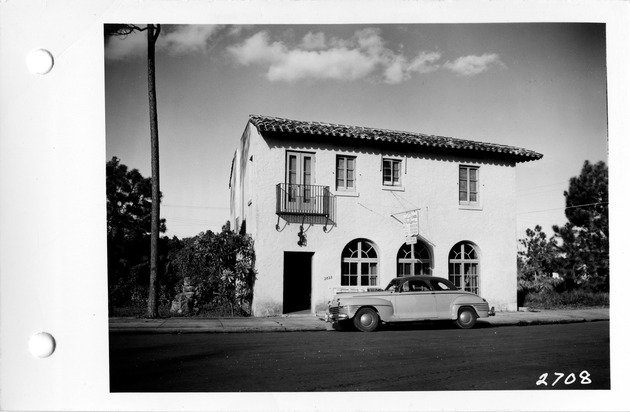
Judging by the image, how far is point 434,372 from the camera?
18.2 ft

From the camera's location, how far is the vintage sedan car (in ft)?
20.3

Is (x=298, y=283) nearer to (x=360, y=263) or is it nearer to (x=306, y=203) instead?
(x=360, y=263)

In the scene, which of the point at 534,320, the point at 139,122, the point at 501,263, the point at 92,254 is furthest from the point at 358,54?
the point at 534,320

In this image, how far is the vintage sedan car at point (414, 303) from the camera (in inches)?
244

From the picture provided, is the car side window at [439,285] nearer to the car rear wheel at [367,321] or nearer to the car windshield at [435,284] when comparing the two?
the car windshield at [435,284]

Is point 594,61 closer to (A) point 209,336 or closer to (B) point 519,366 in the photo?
(B) point 519,366

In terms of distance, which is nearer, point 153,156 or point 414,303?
point 153,156

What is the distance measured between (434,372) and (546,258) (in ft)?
6.09

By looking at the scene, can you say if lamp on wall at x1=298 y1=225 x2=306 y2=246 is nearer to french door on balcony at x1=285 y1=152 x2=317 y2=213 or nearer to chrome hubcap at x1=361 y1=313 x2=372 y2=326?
french door on balcony at x1=285 y1=152 x2=317 y2=213

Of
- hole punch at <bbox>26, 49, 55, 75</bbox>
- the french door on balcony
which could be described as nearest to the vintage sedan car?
the french door on balcony

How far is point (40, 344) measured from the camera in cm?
514

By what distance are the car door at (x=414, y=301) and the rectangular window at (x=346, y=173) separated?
1.14 m

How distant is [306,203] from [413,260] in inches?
48.4

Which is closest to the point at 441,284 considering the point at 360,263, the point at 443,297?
the point at 443,297
